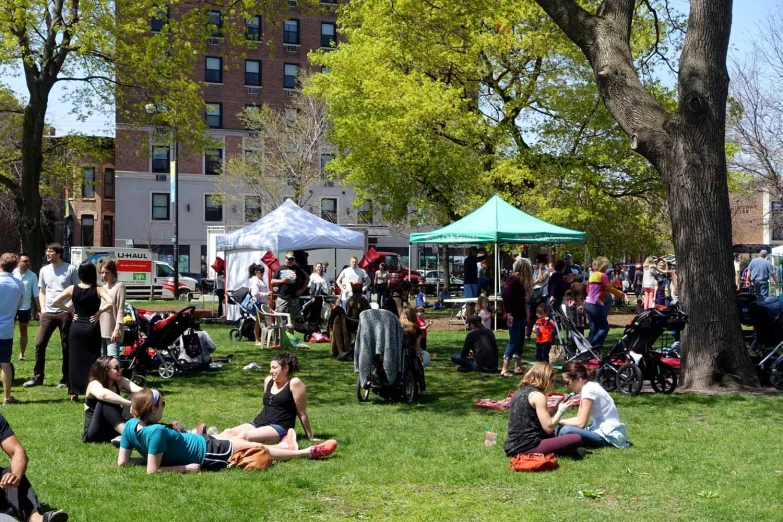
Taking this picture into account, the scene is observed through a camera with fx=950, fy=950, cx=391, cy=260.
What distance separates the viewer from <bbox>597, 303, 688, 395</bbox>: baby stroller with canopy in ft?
39.0

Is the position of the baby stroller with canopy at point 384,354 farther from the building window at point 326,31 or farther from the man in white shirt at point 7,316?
the building window at point 326,31

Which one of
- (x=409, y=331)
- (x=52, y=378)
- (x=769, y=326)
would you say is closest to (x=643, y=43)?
(x=769, y=326)

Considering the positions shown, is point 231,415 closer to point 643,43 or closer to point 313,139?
point 643,43

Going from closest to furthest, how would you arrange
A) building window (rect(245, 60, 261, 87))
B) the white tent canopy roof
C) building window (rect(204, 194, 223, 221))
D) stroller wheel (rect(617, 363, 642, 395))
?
stroller wheel (rect(617, 363, 642, 395)), the white tent canopy roof, building window (rect(204, 194, 223, 221)), building window (rect(245, 60, 261, 87))

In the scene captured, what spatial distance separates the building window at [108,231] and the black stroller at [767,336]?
52.8 metres

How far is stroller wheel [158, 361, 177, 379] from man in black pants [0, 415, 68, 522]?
7894 mm

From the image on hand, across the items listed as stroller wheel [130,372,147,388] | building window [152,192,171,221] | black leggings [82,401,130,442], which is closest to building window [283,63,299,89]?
building window [152,192,171,221]

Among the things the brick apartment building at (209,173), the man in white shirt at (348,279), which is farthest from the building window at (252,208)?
the man in white shirt at (348,279)

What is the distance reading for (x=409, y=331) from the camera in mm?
12000

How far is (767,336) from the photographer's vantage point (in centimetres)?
1308

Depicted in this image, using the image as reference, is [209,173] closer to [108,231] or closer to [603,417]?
[108,231]

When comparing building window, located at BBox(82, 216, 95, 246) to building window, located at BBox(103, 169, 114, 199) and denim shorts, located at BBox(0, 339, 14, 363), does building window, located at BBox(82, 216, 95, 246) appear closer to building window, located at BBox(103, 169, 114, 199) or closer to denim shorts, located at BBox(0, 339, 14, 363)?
building window, located at BBox(103, 169, 114, 199)

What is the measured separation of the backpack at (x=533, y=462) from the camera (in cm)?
754

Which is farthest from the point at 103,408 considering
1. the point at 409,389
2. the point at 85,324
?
the point at 409,389
